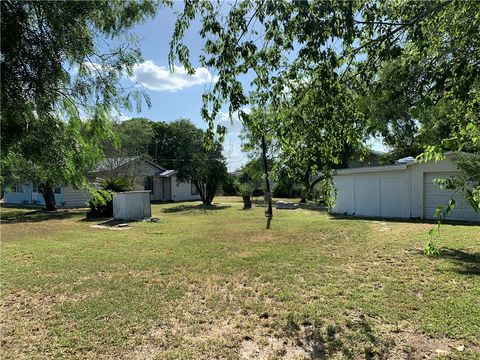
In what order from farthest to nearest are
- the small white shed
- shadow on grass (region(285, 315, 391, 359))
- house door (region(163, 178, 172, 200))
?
house door (region(163, 178, 172, 200)) → the small white shed → shadow on grass (region(285, 315, 391, 359))

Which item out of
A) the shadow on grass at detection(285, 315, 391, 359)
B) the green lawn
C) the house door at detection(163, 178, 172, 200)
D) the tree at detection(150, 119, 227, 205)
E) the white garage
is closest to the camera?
the shadow on grass at detection(285, 315, 391, 359)

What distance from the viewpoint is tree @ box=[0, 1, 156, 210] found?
2291 millimetres

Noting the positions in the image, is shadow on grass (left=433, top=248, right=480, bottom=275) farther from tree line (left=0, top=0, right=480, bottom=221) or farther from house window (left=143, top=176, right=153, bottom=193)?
house window (left=143, top=176, right=153, bottom=193)

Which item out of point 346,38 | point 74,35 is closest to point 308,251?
point 346,38

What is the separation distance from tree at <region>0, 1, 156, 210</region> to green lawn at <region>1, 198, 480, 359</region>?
215 centimetres

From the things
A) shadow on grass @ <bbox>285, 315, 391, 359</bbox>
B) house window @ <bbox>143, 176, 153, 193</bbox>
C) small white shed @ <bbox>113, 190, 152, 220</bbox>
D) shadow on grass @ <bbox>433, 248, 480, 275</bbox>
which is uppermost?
house window @ <bbox>143, 176, 153, 193</bbox>

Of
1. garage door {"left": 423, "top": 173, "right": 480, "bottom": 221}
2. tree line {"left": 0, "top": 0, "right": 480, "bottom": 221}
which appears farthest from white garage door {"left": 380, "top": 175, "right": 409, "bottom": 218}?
tree line {"left": 0, "top": 0, "right": 480, "bottom": 221}

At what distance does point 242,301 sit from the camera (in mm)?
5176

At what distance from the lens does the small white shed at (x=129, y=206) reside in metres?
17.0

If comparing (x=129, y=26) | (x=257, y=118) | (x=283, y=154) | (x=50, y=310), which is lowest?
(x=50, y=310)

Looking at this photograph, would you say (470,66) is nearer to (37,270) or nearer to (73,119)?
(73,119)

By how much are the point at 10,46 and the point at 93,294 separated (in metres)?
4.16

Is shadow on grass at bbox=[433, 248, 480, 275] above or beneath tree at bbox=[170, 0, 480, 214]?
beneath

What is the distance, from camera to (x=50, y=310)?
4.89 metres
